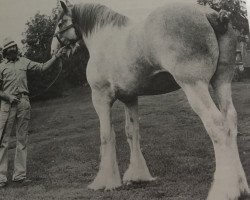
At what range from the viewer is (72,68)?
3.98 m

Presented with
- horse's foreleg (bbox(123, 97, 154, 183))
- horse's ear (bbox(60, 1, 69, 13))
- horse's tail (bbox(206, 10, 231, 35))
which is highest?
horse's ear (bbox(60, 1, 69, 13))

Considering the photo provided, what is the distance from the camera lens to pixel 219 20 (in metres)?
2.62

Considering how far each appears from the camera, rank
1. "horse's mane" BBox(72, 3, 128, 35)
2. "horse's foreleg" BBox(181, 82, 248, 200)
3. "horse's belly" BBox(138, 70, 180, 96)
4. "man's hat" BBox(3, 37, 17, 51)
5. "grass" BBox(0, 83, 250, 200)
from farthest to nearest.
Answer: "man's hat" BBox(3, 37, 17, 51) → "horse's mane" BBox(72, 3, 128, 35) → "grass" BBox(0, 83, 250, 200) → "horse's belly" BBox(138, 70, 180, 96) → "horse's foreleg" BBox(181, 82, 248, 200)

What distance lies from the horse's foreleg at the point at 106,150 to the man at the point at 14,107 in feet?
2.49

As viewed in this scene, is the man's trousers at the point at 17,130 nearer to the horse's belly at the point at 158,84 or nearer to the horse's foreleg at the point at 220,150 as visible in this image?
the horse's belly at the point at 158,84

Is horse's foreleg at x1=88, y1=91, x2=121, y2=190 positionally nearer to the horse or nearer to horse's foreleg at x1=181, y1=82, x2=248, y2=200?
the horse

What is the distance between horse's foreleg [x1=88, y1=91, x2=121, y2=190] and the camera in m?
3.22

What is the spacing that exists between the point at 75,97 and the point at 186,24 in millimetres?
1857

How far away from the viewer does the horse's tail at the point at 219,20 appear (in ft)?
8.51

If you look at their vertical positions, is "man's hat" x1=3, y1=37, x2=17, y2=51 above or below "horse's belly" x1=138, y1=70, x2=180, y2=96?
above

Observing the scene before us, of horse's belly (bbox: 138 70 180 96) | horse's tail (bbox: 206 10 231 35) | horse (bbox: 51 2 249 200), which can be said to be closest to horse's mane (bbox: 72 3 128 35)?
horse (bbox: 51 2 249 200)

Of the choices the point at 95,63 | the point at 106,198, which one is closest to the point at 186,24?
the point at 95,63

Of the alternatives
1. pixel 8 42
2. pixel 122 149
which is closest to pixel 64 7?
pixel 8 42

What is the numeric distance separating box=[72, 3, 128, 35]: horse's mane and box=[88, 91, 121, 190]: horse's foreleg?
1.89 ft
